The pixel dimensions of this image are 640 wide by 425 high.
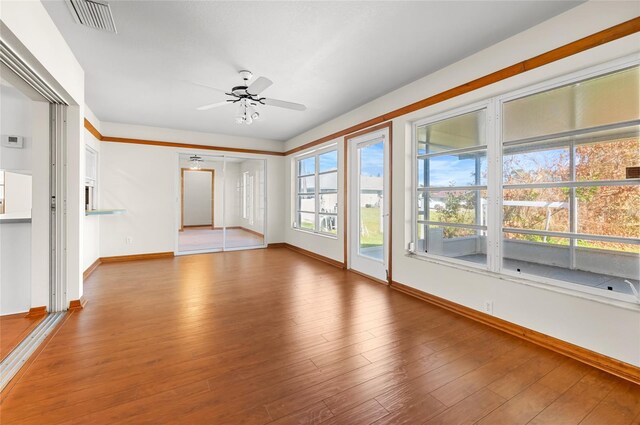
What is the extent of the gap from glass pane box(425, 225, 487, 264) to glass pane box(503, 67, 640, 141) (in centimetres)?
106

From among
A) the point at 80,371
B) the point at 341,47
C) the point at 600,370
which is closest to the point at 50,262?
the point at 80,371

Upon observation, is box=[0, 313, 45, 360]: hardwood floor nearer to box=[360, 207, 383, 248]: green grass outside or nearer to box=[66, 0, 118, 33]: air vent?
box=[66, 0, 118, 33]: air vent

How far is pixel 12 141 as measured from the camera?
328 centimetres

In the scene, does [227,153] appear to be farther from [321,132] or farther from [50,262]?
[50,262]

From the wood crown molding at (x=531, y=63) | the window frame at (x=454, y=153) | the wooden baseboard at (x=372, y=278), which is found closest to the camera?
the wood crown molding at (x=531, y=63)

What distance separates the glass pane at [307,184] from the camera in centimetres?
616

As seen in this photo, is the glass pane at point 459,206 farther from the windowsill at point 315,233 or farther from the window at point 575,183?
the windowsill at point 315,233

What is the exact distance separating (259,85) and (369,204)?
8.04 feet

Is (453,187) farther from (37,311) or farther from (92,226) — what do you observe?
(92,226)

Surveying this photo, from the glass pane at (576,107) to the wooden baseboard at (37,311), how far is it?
4.96 m

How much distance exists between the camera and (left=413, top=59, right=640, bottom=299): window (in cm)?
207

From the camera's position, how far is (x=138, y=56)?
9.54 feet

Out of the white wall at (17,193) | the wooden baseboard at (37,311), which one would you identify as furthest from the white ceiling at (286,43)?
the wooden baseboard at (37,311)

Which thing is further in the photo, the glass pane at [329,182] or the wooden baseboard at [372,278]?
the glass pane at [329,182]
